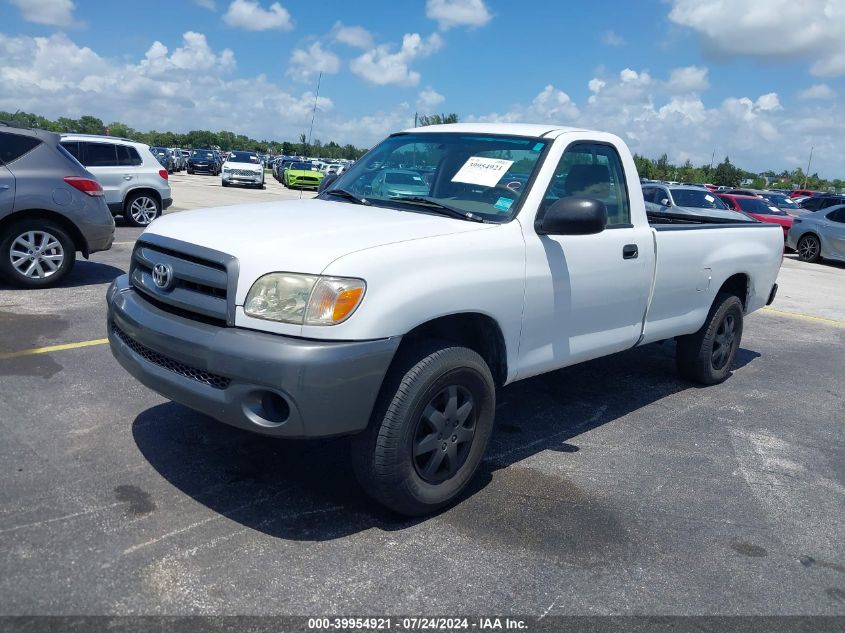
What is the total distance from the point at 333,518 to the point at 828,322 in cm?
872

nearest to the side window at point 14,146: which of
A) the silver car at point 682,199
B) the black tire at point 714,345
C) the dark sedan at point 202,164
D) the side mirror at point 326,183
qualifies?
the side mirror at point 326,183

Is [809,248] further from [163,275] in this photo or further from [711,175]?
[711,175]

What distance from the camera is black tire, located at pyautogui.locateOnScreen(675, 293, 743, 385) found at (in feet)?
20.1

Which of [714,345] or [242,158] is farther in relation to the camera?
[242,158]

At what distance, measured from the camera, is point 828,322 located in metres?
10.0

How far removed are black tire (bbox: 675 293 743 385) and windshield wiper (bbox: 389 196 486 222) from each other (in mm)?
2945

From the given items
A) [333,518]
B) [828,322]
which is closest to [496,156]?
[333,518]

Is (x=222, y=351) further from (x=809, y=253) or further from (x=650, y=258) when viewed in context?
(x=809, y=253)

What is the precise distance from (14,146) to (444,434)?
614 cm

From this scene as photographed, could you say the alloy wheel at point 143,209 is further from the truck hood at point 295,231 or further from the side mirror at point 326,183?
the truck hood at point 295,231

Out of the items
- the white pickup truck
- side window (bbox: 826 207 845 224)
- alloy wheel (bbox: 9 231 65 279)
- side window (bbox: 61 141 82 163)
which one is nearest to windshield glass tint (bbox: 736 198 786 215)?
side window (bbox: 826 207 845 224)

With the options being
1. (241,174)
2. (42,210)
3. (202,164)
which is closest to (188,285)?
(42,210)

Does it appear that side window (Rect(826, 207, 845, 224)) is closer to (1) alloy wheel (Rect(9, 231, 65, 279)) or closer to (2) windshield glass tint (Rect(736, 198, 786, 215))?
(2) windshield glass tint (Rect(736, 198, 786, 215))

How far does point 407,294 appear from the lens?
3334mm
